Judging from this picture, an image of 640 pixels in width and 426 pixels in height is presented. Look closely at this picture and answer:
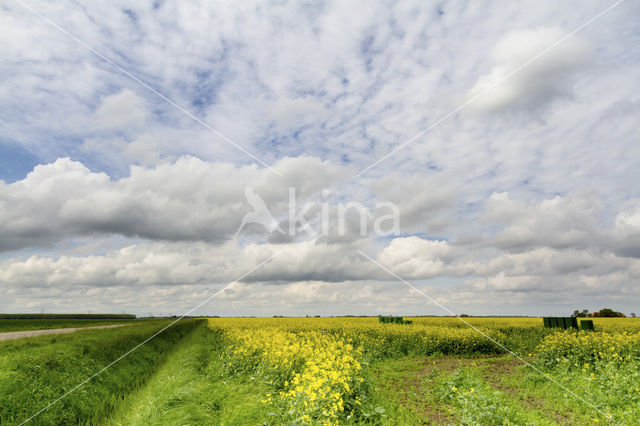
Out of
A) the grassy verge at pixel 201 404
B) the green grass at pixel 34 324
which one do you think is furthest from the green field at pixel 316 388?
the green grass at pixel 34 324

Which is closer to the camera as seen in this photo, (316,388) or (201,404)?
(316,388)

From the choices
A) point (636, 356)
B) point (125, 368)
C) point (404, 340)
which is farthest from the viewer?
point (404, 340)

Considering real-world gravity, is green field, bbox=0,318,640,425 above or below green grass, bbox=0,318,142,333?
above

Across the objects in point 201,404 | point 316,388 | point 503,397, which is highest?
point 316,388

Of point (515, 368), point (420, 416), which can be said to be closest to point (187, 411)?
point (420, 416)

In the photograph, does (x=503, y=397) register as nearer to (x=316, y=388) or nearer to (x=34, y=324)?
(x=316, y=388)

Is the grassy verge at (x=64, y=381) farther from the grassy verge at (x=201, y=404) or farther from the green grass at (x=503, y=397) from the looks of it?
the green grass at (x=503, y=397)

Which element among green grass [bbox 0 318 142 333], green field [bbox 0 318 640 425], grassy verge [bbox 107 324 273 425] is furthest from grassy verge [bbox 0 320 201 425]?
green grass [bbox 0 318 142 333]

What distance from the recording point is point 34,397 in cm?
941

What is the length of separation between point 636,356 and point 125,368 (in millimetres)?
20295

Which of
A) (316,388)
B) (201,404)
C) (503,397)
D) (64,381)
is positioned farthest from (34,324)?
(503,397)

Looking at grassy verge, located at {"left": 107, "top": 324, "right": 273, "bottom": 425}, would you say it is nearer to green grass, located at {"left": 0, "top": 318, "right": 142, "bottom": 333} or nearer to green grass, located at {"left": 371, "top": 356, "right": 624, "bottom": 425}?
green grass, located at {"left": 371, "top": 356, "right": 624, "bottom": 425}

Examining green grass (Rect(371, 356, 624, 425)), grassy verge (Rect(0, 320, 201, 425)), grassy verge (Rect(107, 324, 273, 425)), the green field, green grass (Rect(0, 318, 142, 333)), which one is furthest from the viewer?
green grass (Rect(0, 318, 142, 333))

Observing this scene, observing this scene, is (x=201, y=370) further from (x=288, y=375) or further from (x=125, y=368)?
(x=288, y=375)
